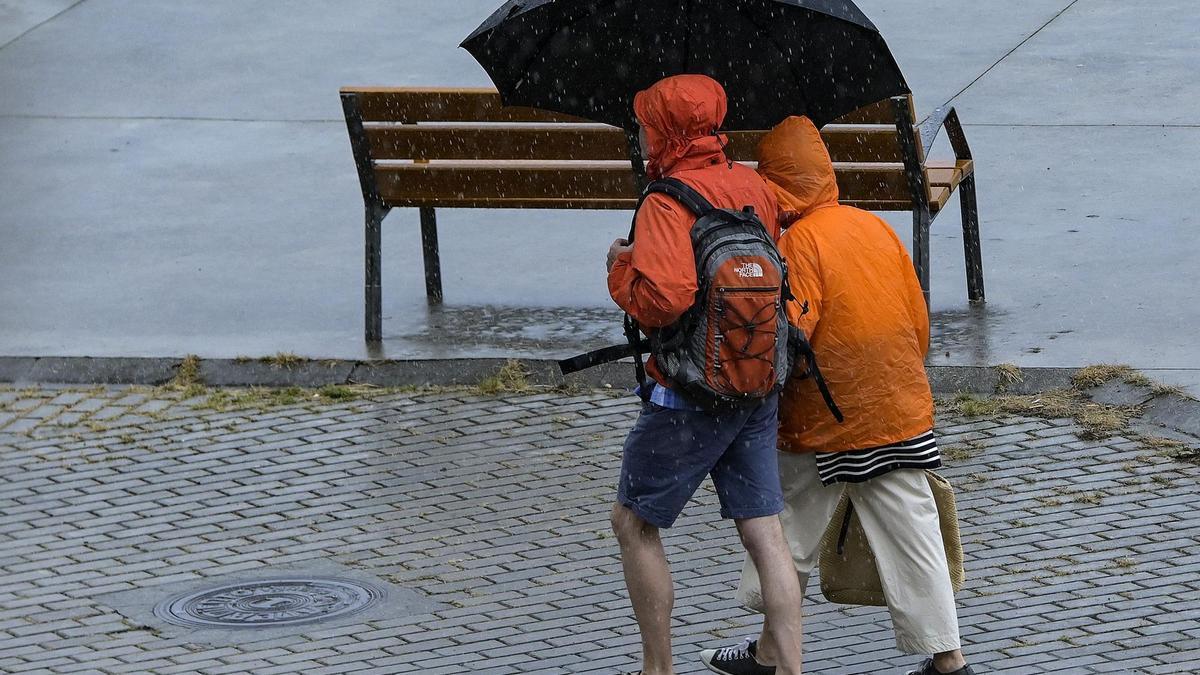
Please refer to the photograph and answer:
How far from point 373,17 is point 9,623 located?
9.53 meters

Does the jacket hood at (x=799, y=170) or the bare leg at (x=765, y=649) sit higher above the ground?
the jacket hood at (x=799, y=170)

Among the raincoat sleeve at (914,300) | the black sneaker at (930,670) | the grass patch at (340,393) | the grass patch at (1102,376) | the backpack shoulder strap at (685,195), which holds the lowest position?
the black sneaker at (930,670)

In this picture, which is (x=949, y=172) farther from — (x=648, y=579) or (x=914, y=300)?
(x=648, y=579)

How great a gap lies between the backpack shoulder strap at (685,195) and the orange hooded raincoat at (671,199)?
16mm

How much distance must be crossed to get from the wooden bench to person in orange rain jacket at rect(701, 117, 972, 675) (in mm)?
3401

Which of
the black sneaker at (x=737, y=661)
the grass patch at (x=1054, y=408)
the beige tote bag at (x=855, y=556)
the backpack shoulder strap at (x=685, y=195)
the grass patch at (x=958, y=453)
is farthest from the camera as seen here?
the grass patch at (x=1054, y=408)

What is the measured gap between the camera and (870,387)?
539 cm

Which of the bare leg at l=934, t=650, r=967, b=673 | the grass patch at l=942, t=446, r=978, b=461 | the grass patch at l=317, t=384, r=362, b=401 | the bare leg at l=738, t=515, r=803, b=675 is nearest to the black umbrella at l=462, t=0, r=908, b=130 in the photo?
the bare leg at l=738, t=515, r=803, b=675

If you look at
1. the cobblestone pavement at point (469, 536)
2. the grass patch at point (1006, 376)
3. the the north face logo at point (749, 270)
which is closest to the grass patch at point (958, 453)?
the cobblestone pavement at point (469, 536)

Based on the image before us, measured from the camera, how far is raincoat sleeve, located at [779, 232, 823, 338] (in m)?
5.35

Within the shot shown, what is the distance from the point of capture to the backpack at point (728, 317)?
16.9ft

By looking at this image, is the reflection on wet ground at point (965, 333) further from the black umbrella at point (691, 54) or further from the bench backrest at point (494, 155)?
the black umbrella at point (691, 54)

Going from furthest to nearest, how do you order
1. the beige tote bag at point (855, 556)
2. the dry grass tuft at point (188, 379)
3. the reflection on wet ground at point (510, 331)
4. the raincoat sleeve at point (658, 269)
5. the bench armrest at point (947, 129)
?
the bench armrest at point (947, 129)
the reflection on wet ground at point (510, 331)
the dry grass tuft at point (188, 379)
the beige tote bag at point (855, 556)
the raincoat sleeve at point (658, 269)

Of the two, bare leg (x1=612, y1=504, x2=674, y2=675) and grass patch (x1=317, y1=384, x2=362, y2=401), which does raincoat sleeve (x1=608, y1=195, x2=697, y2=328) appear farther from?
grass patch (x1=317, y1=384, x2=362, y2=401)
